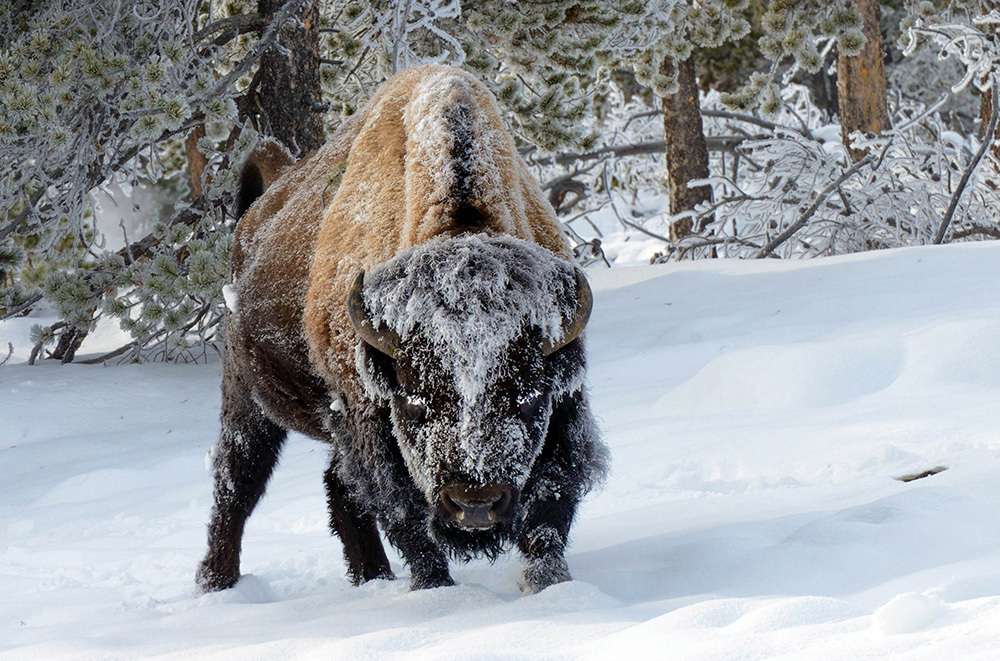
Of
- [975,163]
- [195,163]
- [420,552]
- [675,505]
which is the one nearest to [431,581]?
[420,552]

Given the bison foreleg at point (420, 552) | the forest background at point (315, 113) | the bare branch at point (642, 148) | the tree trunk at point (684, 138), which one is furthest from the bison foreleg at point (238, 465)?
the tree trunk at point (684, 138)

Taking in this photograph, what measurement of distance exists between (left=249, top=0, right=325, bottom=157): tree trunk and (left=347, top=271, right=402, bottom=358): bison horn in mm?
4220

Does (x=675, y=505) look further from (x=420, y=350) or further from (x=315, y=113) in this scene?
(x=315, y=113)

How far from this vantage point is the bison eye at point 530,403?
2.78m

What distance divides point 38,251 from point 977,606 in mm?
6085

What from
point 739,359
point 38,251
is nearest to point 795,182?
point 739,359

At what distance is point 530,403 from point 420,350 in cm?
32

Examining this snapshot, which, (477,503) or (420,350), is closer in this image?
(477,503)

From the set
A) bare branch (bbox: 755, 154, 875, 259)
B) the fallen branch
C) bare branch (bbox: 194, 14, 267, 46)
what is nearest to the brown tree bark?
the fallen branch

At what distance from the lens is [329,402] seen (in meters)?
3.59

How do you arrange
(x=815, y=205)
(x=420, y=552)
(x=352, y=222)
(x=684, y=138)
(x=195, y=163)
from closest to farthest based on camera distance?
1. (x=420, y=552)
2. (x=352, y=222)
3. (x=815, y=205)
4. (x=195, y=163)
5. (x=684, y=138)

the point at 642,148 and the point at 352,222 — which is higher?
the point at 352,222

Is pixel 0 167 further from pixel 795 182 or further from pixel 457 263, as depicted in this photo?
pixel 795 182

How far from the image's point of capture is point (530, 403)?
2.81 m
